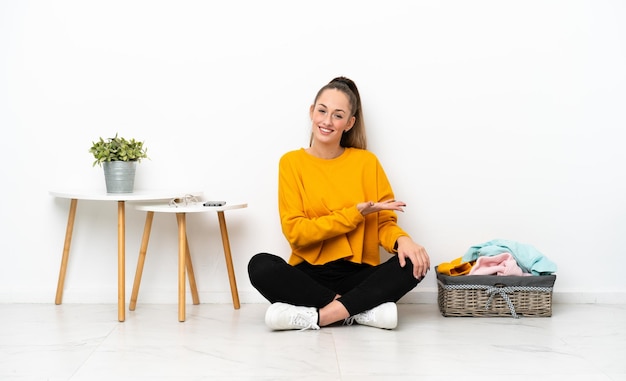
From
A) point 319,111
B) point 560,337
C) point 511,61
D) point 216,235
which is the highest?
point 511,61

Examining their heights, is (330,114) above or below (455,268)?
above

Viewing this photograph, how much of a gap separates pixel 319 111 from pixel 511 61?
2.34 ft

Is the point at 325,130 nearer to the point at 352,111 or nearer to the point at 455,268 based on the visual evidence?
the point at 352,111

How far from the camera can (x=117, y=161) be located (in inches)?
90.0

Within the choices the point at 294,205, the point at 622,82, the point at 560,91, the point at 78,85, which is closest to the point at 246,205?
the point at 294,205

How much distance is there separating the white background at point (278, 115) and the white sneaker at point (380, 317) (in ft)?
1.37

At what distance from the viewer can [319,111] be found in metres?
2.34

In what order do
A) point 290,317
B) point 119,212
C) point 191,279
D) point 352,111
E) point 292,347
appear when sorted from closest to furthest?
point 292,347
point 290,317
point 119,212
point 352,111
point 191,279

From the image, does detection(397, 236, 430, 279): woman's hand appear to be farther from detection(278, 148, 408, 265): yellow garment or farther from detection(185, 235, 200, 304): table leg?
detection(185, 235, 200, 304): table leg

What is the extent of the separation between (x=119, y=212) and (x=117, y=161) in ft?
0.52

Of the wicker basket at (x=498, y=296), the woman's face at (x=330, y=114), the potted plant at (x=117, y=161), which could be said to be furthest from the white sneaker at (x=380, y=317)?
the potted plant at (x=117, y=161)

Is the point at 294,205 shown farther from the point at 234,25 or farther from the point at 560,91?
the point at 560,91

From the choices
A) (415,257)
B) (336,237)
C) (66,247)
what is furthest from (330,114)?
(66,247)

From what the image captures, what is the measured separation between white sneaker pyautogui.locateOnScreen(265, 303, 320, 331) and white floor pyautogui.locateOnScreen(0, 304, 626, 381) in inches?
1.1
